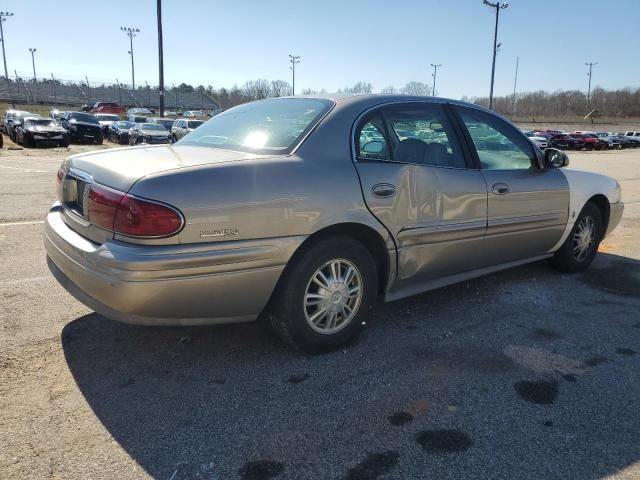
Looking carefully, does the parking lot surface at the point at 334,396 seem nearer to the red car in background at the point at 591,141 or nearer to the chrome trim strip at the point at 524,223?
the chrome trim strip at the point at 524,223

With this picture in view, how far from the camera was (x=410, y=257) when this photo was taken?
3648 millimetres

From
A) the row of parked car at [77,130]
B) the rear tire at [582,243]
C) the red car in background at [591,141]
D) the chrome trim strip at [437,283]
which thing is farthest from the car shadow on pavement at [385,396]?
the red car in background at [591,141]

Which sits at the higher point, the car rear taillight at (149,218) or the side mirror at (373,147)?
the side mirror at (373,147)

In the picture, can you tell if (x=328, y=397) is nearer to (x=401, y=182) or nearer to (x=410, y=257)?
(x=410, y=257)

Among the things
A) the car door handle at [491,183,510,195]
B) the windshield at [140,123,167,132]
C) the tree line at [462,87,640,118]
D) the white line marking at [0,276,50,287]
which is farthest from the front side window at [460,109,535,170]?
the tree line at [462,87,640,118]

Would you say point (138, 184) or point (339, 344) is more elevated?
point (138, 184)

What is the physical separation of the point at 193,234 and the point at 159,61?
27810 millimetres

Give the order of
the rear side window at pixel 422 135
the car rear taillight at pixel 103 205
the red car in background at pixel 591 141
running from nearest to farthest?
the car rear taillight at pixel 103 205
the rear side window at pixel 422 135
the red car in background at pixel 591 141

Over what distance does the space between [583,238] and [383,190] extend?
2.82m

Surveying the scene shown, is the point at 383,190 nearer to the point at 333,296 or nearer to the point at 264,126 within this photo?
the point at 333,296

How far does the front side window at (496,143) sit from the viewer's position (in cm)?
418

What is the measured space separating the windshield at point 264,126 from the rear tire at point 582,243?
2.93 m

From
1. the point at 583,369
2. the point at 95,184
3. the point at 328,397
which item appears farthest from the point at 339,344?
the point at 95,184

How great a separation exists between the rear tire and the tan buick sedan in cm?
76
